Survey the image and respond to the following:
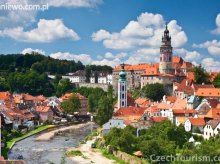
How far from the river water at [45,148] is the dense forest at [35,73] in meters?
48.1

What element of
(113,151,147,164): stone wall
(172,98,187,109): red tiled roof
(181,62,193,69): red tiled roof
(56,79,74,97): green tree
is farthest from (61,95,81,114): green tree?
(113,151,147,164): stone wall

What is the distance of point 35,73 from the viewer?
364ft

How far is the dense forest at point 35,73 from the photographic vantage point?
105875 mm

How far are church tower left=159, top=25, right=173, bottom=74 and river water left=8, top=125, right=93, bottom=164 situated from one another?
29.7 meters

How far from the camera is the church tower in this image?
8494cm

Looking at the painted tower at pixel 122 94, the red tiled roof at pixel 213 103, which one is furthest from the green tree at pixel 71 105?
the red tiled roof at pixel 213 103

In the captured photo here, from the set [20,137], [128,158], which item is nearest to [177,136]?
[128,158]

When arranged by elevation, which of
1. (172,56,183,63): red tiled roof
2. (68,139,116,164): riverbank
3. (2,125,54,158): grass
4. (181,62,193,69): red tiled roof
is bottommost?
(68,139,116,164): riverbank

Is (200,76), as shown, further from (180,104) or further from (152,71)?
(180,104)

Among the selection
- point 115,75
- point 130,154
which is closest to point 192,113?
point 130,154

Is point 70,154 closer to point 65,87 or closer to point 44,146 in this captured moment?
point 44,146

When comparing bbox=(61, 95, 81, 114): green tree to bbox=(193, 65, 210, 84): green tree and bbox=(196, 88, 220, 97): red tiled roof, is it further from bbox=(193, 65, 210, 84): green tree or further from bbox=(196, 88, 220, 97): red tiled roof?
bbox=(196, 88, 220, 97): red tiled roof

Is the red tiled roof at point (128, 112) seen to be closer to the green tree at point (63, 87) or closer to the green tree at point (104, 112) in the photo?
the green tree at point (104, 112)

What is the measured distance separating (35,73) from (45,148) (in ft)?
212
